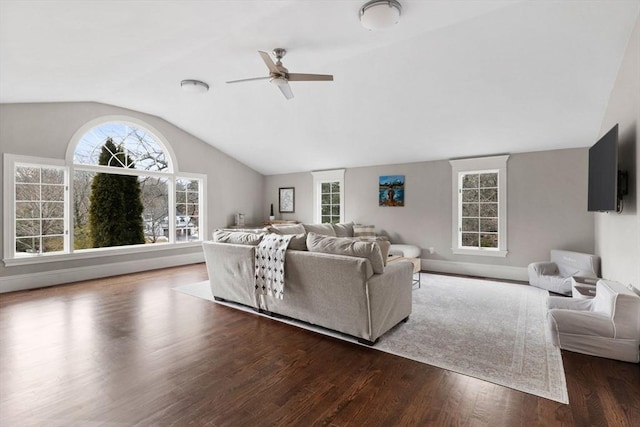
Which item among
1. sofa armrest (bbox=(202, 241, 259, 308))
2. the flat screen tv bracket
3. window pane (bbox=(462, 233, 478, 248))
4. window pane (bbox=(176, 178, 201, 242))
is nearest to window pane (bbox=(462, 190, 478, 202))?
window pane (bbox=(462, 233, 478, 248))

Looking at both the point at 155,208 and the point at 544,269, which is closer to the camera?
the point at 544,269

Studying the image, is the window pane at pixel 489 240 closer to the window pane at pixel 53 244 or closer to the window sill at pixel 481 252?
the window sill at pixel 481 252

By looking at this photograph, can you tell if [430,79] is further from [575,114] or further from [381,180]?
[381,180]

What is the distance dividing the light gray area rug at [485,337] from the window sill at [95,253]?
86.3 inches

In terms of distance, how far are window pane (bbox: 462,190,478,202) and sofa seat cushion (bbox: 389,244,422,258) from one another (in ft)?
4.25

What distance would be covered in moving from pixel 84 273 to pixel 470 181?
280 inches

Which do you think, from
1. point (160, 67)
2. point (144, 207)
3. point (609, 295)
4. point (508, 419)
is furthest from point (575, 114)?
point (144, 207)

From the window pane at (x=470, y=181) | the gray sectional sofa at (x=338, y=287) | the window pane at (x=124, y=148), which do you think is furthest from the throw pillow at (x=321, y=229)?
the window pane at (x=124, y=148)

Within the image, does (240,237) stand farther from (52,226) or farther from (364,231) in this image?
(52,226)

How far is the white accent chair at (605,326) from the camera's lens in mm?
2301

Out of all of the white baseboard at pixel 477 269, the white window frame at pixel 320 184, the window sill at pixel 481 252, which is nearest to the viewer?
the white baseboard at pixel 477 269

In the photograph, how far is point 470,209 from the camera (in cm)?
559

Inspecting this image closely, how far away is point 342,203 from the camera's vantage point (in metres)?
7.09

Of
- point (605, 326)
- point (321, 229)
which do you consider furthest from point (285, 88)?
point (605, 326)
